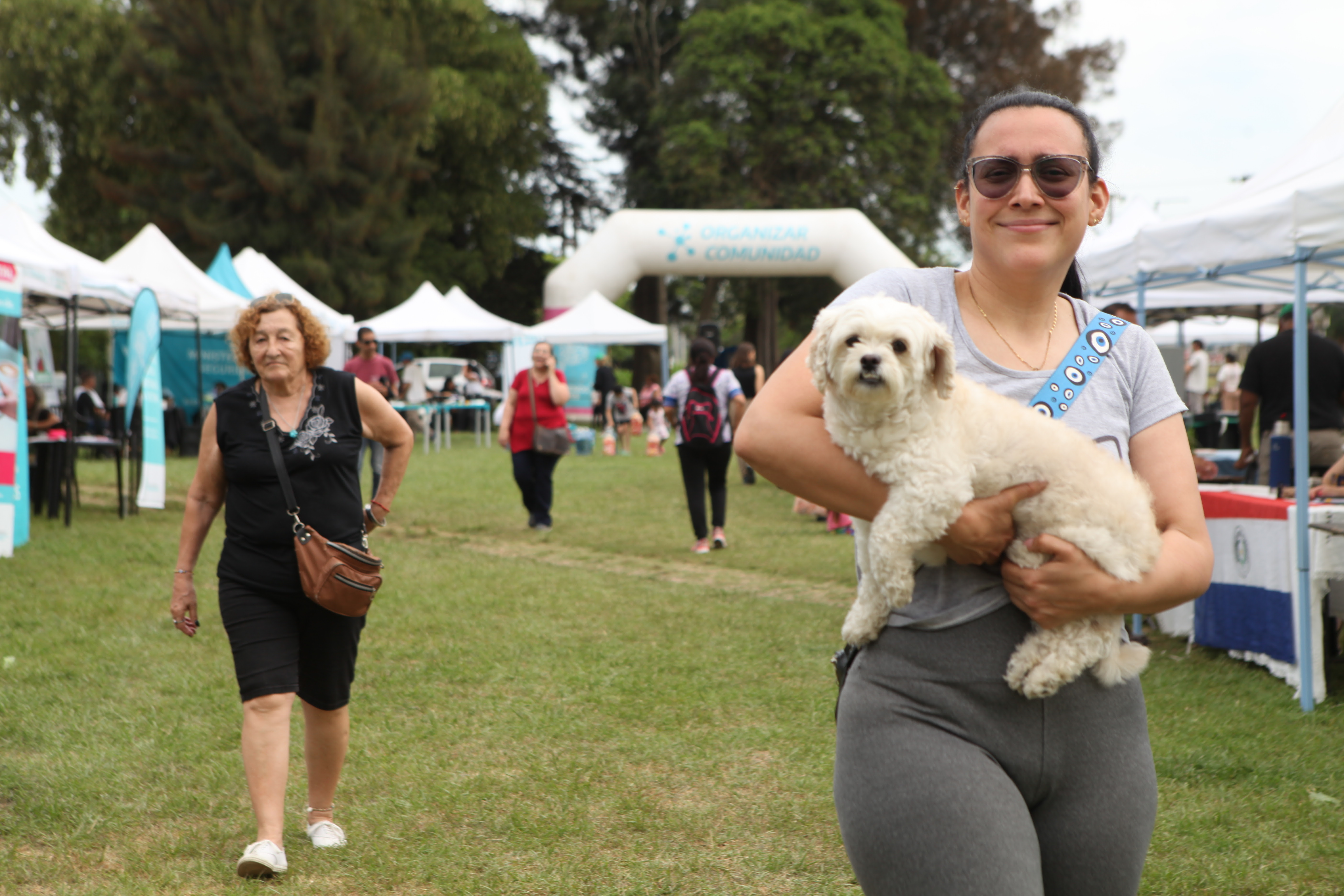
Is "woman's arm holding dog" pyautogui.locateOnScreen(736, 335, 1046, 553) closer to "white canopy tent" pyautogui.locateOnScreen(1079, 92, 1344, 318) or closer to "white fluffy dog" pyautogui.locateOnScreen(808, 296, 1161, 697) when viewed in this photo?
"white fluffy dog" pyautogui.locateOnScreen(808, 296, 1161, 697)

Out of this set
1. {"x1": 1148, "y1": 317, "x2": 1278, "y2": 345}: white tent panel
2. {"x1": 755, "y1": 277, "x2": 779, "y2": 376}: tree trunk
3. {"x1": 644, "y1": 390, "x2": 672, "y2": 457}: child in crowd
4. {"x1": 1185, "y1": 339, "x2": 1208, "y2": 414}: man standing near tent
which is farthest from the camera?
{"x1": 755, "y1": 277, "x2": 779, "y2": 376}: tree trunk

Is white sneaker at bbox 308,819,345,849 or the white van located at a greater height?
the white van

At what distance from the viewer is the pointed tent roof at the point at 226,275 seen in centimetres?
1919

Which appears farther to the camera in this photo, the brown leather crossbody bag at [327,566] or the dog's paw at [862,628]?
the brown leather crossbody bag at [327,566]

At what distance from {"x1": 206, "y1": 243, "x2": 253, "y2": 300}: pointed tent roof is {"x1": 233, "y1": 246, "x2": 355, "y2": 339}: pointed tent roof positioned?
158 mm

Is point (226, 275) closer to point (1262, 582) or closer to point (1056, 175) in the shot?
point (1262, 582)

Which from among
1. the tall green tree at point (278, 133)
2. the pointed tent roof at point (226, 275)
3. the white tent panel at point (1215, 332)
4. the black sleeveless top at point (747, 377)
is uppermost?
the tall green tree at point (278, 133)

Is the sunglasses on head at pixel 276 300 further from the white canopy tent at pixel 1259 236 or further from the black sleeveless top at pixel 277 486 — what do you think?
the white canopy tent at pixel 1259 236

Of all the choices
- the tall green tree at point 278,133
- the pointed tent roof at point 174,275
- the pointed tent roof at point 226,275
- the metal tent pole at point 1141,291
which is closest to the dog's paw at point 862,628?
the metal tent pole at point 1141,291

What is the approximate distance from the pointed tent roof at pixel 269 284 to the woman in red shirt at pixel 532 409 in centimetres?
828

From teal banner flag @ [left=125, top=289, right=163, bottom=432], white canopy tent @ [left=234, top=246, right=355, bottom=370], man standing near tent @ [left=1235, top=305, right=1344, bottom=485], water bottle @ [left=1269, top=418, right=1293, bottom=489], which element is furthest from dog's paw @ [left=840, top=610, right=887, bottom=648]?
white canopy tent @ [left=234, top=246, right=355, bottom=370]

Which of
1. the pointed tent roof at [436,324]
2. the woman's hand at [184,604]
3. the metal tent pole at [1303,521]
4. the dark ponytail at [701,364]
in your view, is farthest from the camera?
the pointed tent roof at [436,324]

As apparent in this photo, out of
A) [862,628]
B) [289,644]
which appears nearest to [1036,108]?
[862,628]

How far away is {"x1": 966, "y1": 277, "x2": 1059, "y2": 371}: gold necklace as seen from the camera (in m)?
1.80
